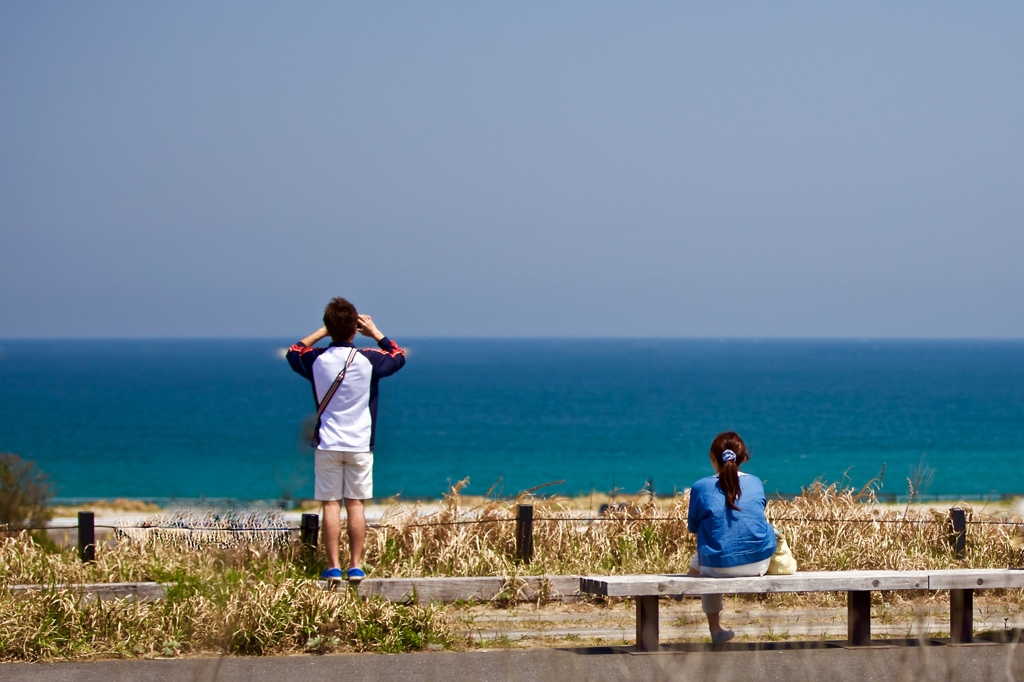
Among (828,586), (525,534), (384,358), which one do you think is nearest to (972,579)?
(828,586)

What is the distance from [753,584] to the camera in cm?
646

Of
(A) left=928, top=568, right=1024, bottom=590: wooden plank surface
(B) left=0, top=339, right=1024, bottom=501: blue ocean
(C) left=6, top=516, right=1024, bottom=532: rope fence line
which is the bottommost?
(B) left=0, top=339, right=1024, bottom=501: blue ocean

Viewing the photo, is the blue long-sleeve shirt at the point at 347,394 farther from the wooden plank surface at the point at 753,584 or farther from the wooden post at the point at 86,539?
the wooden post at the point at 86,539

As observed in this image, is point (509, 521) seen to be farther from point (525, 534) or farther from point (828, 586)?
point (828, 586)

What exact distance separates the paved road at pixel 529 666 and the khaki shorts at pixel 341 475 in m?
1.40

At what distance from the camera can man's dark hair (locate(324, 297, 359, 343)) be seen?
769 cm

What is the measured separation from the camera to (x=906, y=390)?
13400 cm

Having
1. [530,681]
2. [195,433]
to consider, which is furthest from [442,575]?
[195,433]

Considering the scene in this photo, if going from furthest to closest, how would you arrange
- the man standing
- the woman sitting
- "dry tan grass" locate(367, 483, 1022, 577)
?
"dry tan grass" locate(367, 483, 1022, 577)
the man standing
the woman sitting

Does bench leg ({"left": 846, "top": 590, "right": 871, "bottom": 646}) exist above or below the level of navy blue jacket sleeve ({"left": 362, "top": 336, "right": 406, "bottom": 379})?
below

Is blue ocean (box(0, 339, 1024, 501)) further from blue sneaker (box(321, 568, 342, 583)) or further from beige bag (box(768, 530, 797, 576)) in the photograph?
beige bag (box(768, 530, 797, 576))

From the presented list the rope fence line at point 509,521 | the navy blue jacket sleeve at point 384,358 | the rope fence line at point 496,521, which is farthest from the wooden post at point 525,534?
the navy blue jacket sleeve at point 384,358

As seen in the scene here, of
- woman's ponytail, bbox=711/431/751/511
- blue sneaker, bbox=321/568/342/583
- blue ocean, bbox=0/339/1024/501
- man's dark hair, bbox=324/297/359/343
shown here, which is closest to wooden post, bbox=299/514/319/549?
blue sneaker, bbox=321/568/342/583

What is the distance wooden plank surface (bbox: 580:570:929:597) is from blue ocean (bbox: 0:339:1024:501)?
6.23 feet
